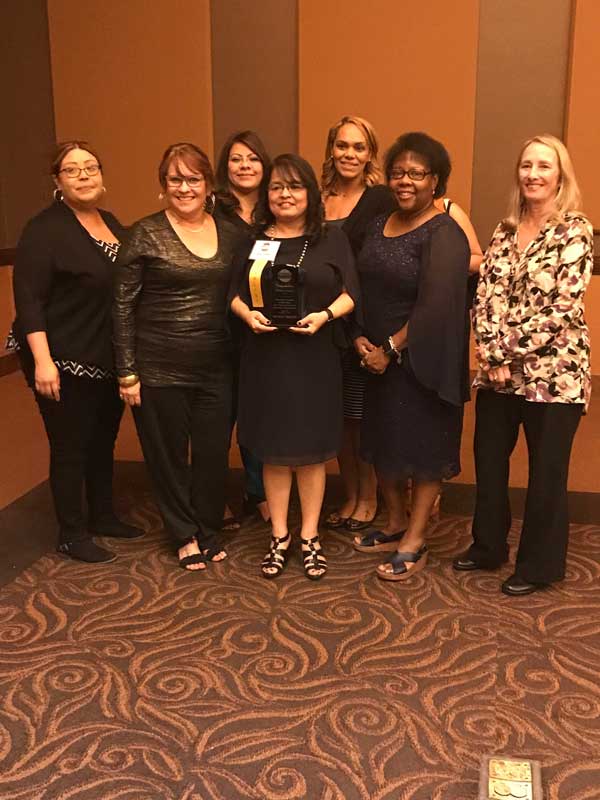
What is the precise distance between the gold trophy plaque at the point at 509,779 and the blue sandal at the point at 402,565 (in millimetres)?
1002

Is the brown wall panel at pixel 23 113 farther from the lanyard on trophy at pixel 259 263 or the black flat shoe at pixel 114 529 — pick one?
the lanyard on trophy at pixel 259 263

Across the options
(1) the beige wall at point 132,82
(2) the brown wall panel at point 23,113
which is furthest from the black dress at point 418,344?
(2) the brown wall panel at point 23,113

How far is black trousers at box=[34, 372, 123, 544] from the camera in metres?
2.84

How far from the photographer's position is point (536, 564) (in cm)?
269

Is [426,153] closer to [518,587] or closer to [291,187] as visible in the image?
[291,187]

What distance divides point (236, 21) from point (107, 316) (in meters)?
3.08

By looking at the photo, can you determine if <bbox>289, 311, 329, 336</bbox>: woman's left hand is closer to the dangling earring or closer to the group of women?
the group of women

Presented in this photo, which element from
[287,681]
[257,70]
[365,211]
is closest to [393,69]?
[257,70]

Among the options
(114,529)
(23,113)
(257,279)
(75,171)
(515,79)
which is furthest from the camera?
(23,113)

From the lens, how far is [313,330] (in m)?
2.59

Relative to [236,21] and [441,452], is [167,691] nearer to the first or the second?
[441,452]

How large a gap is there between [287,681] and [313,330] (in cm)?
107

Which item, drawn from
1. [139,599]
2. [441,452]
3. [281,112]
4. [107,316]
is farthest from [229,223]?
[281,112]
